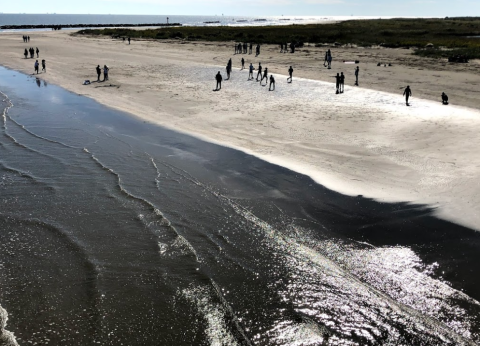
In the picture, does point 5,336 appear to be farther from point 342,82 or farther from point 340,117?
point 342,82

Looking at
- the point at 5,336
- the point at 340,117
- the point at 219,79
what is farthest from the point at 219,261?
the point at 219,79

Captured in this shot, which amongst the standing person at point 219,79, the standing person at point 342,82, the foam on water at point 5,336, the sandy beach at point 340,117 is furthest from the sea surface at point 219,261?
the standing person at point 342,82

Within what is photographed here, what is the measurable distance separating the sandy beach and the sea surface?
1.86 metres

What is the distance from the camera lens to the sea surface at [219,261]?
8727 millimetres

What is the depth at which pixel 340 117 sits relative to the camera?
2522 centimetres

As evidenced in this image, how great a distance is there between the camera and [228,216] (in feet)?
44.0

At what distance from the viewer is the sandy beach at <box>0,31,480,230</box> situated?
1596cm

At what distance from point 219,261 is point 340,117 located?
644 inches

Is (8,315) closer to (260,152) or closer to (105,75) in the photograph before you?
(260,152)

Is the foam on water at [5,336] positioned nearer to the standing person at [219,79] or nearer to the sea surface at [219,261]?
the sea surface at [219,261]

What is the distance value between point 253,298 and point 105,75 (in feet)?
113

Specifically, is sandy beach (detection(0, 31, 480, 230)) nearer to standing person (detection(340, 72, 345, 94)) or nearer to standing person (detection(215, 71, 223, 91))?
standing person (detection(215, 71, 223, 91))

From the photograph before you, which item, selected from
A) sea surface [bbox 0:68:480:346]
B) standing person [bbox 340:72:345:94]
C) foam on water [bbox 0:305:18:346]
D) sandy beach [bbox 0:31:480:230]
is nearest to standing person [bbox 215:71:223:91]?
sandy beach [bbox 0:31:480:230]

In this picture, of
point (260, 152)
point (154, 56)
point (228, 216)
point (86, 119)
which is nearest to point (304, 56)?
point (154, 56)
